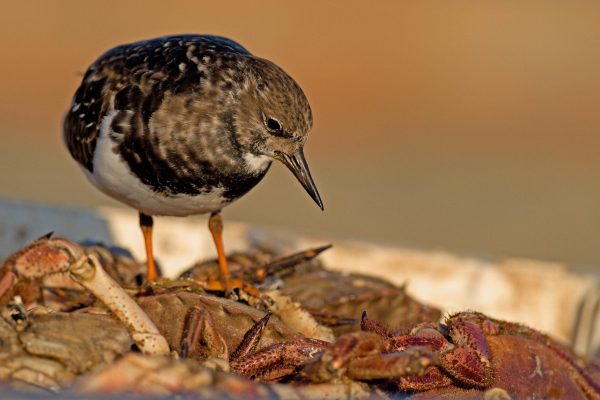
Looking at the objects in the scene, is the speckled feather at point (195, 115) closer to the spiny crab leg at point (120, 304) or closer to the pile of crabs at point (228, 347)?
the pile of crabs at point (228, 347)

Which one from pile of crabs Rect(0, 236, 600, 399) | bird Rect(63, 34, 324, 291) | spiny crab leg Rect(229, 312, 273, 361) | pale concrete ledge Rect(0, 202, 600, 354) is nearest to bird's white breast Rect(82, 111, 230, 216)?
bird Rect(63, 34, 324, 291)

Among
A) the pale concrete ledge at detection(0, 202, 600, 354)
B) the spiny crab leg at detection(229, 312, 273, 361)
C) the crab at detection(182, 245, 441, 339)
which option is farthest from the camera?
the pale concrete ledge at detection(0, 202, 600, 354)

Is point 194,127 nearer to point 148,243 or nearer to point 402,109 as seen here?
point 148,243

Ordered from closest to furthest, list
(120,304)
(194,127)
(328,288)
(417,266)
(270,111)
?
(120,304) → (194,127) → (270,111) → (328,288) → (417,266)

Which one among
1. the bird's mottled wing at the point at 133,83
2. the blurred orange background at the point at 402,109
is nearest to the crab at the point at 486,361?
the bird's mottled wing at the point at 133,83

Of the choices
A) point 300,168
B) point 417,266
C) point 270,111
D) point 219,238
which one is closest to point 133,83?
point 270,111

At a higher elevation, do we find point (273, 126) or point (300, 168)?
point (273, 126)

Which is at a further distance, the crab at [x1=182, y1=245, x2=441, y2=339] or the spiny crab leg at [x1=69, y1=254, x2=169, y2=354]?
the crab at [x1=182, y1=245, x2=441, y2=339]

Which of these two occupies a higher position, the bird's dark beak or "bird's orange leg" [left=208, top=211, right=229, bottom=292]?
the bird's dark beak

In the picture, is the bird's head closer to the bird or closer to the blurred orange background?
the bird
